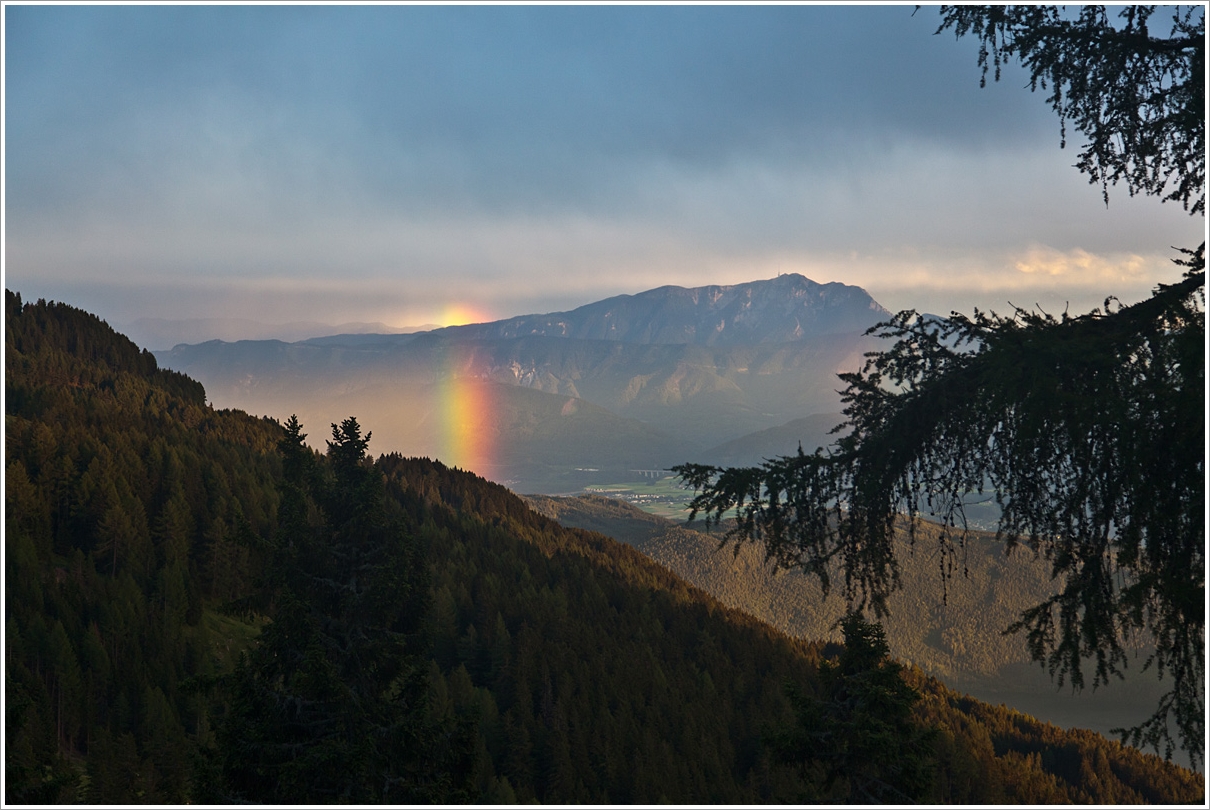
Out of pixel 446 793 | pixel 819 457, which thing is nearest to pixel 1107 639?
pixel 819 457

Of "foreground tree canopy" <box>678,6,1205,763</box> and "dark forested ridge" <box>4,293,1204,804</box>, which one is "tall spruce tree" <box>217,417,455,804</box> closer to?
"dark forested ridge" <box>4,293,1204,804</box>

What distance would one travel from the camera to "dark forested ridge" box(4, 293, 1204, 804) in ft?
152

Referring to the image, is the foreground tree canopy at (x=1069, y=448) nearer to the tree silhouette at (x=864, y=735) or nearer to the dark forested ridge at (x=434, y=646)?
the tree silhouette at (x=864, y=735)

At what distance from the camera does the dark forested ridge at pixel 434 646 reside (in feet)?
152

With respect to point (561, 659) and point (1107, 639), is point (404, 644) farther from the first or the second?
point (561, 659)

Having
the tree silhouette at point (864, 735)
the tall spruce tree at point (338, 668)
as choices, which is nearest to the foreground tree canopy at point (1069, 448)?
the tree silhouette at point (864, 735)

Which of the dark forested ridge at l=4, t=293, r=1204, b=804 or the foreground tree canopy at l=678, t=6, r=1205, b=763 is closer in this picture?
the foreground tree canopy at l=678, t=6, r=1205, b=763

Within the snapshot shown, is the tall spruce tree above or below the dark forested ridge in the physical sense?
above

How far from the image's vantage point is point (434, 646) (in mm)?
36812

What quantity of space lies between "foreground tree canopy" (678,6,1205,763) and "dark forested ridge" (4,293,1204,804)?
10.9 m

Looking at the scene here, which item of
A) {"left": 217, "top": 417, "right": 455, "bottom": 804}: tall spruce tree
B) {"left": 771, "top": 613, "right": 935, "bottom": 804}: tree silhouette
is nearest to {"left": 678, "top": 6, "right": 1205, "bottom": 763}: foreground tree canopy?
{"left": 771, "top": 613, "right": 935, "bottom": 804}: tree silhouette

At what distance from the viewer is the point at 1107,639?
25.8 feet

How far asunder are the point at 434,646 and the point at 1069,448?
3324 centimetres

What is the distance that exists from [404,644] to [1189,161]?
15899mm
